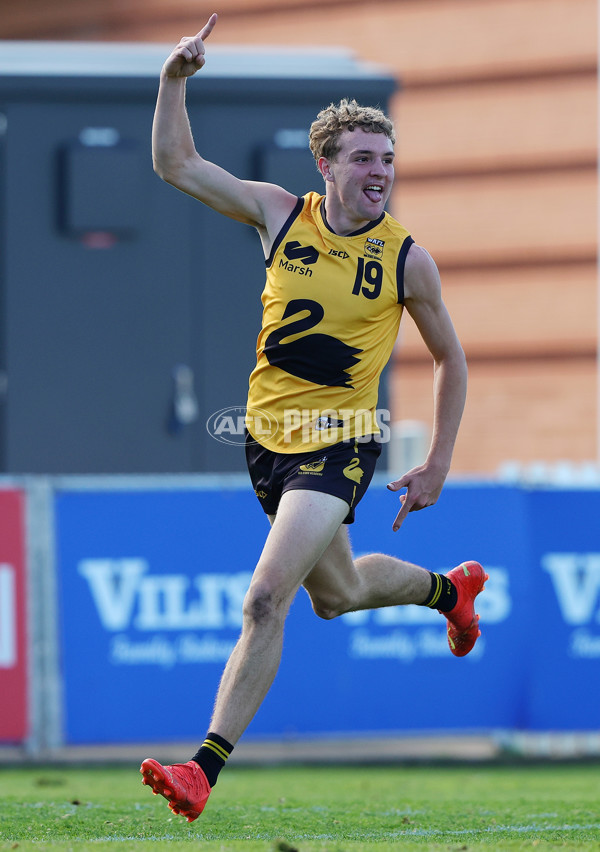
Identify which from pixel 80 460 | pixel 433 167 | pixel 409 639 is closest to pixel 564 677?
pixel 409 639

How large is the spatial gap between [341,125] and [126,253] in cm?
538

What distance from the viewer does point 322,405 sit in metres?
5.35

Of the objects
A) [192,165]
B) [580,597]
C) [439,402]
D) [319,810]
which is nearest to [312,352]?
[439,402]

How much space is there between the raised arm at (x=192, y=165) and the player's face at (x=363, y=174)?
0.24 m

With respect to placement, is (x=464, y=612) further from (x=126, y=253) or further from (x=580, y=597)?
(x=126, y=253)

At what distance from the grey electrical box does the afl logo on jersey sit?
203 inches

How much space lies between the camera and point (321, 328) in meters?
5.31

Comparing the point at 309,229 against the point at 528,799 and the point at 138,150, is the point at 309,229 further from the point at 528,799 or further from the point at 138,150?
the point at 138,150

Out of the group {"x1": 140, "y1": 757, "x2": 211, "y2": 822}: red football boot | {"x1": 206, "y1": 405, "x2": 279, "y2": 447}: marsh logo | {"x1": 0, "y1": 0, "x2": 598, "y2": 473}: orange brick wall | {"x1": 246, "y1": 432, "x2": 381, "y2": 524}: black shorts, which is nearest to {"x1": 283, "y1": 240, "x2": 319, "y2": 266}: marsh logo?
{"x1": 246, "y1": 432, "x2": 381, "y2": 524}: black shorts

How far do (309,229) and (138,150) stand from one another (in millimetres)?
5395

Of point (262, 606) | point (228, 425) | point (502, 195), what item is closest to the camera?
point (262, 606)

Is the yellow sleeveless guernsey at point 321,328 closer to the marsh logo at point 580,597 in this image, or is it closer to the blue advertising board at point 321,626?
the blue advertising board at point 321,626

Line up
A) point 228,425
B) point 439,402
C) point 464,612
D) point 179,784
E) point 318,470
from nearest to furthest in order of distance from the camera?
point 179,784, point 318,470, point 439,402, point 464,612, point 228,425

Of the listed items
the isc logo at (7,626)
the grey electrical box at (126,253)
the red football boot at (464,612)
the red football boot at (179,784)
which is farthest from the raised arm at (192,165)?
the grey electrical box at (126,253)
